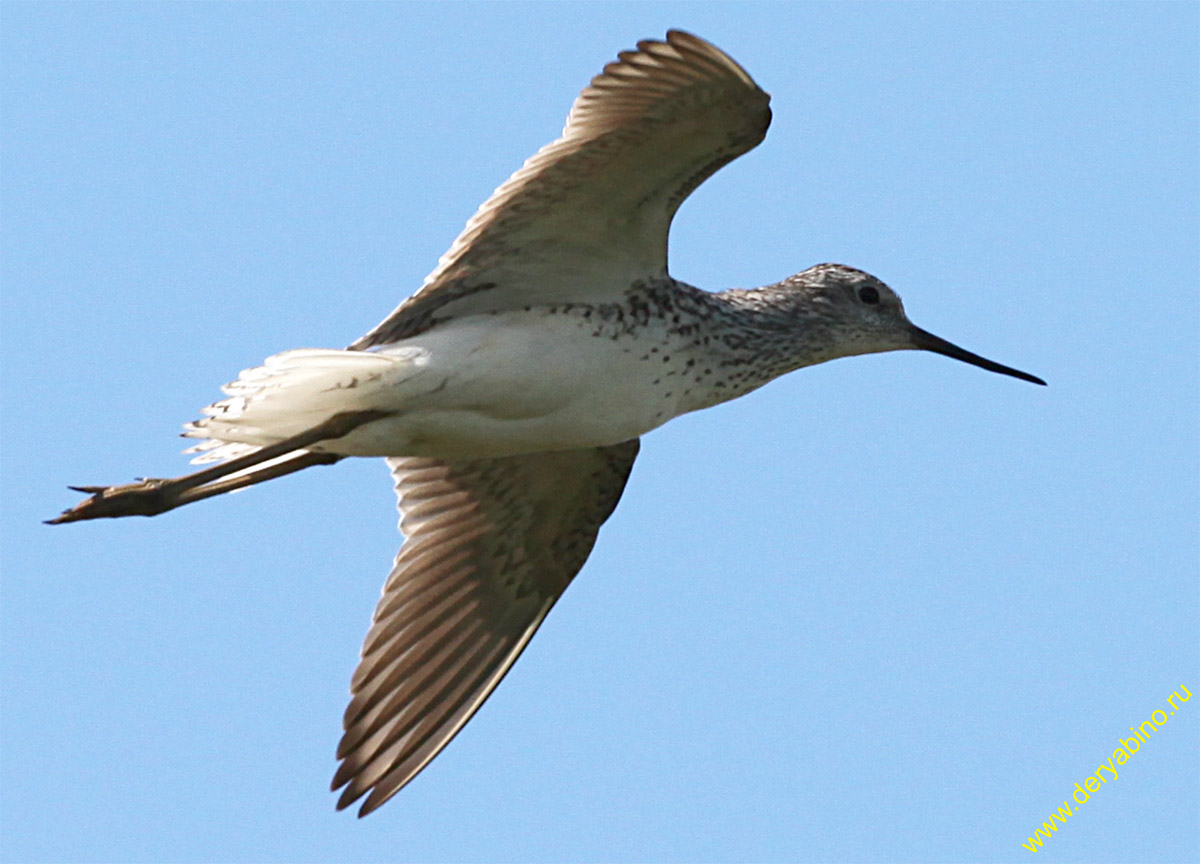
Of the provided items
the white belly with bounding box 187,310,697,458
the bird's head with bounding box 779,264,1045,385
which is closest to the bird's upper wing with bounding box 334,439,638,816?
the white belly with bounding box 187,310,697,458

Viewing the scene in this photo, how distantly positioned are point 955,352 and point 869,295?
2.85ft

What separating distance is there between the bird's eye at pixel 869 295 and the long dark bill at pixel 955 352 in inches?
15.8

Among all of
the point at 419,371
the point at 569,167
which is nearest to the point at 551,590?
the point at 419,371

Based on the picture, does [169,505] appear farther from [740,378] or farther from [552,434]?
[740,378]

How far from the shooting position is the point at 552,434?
8.84 m

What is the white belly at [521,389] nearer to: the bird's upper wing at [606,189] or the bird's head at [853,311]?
the bird's upper wing at [606,189]

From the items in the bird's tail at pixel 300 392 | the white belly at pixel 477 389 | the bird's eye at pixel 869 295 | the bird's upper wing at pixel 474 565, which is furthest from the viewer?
the bird's eye at pixel 869 295

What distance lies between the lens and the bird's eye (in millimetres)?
9977

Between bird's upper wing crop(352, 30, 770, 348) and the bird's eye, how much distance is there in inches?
61.0

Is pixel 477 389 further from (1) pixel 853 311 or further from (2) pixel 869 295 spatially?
(2) pixel 869 295

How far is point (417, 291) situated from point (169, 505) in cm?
171

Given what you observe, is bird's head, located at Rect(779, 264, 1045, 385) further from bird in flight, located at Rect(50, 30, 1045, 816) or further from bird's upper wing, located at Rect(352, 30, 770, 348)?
bird's upper wing, located at Rect(352, 30, 770, 348)

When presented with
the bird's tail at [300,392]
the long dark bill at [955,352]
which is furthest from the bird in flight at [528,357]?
the long dark bill at [955,352]

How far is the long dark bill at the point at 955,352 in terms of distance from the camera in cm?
1035
